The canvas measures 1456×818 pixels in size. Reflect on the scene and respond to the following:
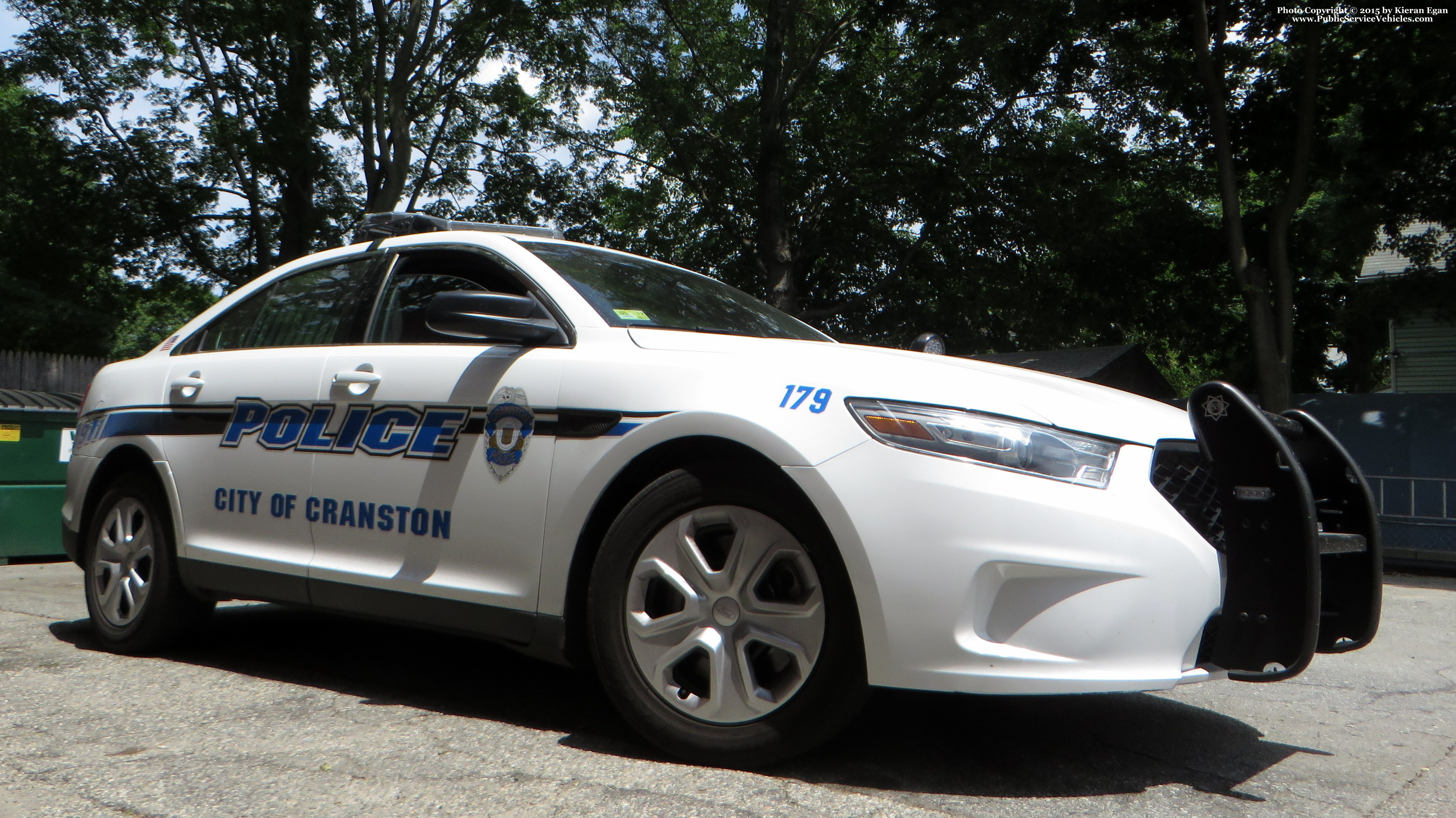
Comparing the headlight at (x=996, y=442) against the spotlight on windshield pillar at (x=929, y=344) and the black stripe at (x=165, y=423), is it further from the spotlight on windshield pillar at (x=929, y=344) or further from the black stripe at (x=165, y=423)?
the black stripe at (x=165, y=423)

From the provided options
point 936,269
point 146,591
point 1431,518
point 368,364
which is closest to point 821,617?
point 368,364

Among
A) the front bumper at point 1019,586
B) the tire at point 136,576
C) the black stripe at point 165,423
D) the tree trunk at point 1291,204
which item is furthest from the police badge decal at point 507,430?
the tree trunk at point 1291,204

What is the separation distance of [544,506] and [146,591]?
2.09 metres

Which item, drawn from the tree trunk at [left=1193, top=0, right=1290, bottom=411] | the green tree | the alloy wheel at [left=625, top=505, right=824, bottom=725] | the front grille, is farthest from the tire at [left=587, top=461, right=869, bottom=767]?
the green tree

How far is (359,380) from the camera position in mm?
3818

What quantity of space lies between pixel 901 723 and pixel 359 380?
2.05 meters

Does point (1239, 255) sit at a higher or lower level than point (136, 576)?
higher

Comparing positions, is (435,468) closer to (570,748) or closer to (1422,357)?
(570,748)

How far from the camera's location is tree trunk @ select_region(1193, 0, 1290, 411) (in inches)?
572

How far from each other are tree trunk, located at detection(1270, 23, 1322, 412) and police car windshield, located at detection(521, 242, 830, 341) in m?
12.0

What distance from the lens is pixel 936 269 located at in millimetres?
19391

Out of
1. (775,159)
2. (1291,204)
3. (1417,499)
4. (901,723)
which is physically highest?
(775,159)

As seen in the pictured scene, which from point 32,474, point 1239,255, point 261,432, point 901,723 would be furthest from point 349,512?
point 1239,255

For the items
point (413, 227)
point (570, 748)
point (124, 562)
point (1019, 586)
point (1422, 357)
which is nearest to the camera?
point (1019, 586)
